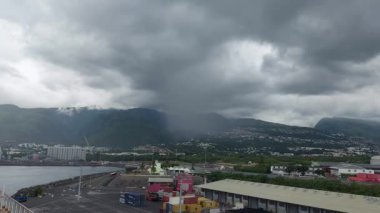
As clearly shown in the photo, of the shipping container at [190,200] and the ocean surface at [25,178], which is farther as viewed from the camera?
the ocean surface at [25,178]

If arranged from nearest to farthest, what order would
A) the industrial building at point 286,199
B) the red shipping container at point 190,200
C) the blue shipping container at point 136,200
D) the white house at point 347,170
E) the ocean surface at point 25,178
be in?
the industrial building at point 286,199 → the red shipping container at point 190,200 → the blue shipping container at point 136,200 → the white house at point 347,170 → the ocean surface at point 25,178

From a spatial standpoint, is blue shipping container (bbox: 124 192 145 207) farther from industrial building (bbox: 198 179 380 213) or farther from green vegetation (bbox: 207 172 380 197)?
green vegetation (bbox: 207 172 380 197)

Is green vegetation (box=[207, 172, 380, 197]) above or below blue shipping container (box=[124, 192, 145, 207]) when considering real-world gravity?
above

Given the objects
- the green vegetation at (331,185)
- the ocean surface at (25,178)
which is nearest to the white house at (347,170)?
the green vegetation at (331,185)

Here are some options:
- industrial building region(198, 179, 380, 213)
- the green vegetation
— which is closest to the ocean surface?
industrial building region(198, 179, 380, 213)

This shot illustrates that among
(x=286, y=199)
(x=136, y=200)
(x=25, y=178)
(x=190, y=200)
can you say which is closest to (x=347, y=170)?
(x=286, y=199)

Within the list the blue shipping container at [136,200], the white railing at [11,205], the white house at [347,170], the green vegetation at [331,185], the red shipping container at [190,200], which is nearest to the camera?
the white railing at [11,205]

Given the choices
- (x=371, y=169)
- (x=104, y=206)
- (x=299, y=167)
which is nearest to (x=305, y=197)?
(x=104, y=206)

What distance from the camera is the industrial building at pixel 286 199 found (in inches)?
1550

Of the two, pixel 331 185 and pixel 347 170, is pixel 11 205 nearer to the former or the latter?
pixel 331 185

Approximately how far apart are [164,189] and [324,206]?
31.8 metres

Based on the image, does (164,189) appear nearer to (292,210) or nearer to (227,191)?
(227,191)

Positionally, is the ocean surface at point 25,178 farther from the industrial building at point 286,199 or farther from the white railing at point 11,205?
the industrial building at point 286,199

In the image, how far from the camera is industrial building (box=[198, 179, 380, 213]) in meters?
39.4
